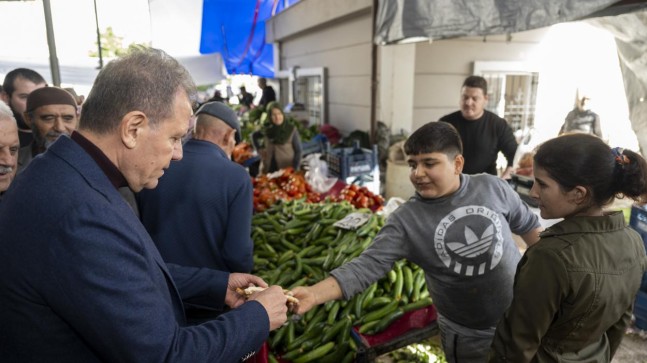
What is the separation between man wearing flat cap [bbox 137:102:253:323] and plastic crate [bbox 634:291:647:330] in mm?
3527

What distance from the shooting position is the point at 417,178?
2.30 meters

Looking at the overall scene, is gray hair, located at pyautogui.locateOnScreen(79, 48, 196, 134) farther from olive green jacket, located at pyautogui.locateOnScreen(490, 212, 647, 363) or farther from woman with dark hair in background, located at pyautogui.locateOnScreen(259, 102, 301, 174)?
woman with dark hair in background, located at pyautogui.locateOnScreen(259, 102, 301, 174)

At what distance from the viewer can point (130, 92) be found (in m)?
1.19

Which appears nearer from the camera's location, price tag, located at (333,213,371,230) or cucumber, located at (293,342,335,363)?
cucumber, located at (293,342,335,363)

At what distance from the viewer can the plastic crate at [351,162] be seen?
20.7 feet

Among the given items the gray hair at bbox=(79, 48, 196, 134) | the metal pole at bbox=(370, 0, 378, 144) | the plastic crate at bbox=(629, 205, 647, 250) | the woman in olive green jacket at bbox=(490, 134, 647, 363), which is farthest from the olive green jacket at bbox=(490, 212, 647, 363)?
the metal pole at bbox=(370, 0, 378, 144)

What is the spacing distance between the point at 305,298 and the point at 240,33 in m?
14.7

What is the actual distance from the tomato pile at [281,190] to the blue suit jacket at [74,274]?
12.7 feet

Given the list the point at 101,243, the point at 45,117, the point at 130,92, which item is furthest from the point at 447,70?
the point at 101,243

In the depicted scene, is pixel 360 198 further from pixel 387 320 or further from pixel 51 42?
pixel 51 42

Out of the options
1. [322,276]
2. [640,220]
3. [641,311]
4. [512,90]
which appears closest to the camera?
[322,276]

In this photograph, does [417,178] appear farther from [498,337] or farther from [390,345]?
[390,345]

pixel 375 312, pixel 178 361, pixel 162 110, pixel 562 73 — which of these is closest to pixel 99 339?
pixel 178 361

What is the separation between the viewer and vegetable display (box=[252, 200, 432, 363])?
9.24 feet
